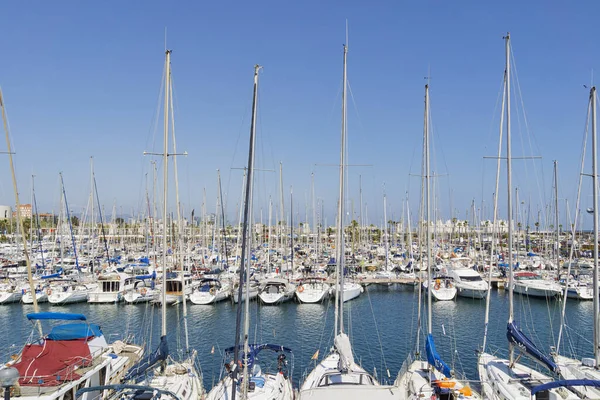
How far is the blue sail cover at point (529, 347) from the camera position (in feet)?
63.1

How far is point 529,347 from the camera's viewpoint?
2033 centimetres

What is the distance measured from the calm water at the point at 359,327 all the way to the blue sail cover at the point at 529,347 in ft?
15.2

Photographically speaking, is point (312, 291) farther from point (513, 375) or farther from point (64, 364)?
point (64, 364)

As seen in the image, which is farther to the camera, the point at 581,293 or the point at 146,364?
the point at 581,293

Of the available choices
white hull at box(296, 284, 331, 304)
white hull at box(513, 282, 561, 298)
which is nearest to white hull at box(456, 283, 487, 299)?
white hull at box(513, 282, 561, 298)

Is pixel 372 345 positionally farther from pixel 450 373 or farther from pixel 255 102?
pixel 255 102

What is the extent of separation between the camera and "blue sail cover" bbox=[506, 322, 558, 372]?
1925 cm

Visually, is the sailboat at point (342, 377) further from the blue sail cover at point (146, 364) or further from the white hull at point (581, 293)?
the white hull at point (581, 293)

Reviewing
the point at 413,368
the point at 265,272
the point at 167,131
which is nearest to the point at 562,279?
the point at 265,272

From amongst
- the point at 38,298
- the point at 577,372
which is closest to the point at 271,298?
the point at 38,298

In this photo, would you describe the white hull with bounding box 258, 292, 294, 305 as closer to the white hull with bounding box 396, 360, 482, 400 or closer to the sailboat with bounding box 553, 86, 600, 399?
the white hull with bounding box 396, 360, 482, 400

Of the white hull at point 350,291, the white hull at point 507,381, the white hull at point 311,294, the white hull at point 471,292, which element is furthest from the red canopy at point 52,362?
the white hull at point 471,292

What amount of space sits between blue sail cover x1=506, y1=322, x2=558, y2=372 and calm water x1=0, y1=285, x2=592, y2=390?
15.2 ft

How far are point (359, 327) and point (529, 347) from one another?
744 inches
